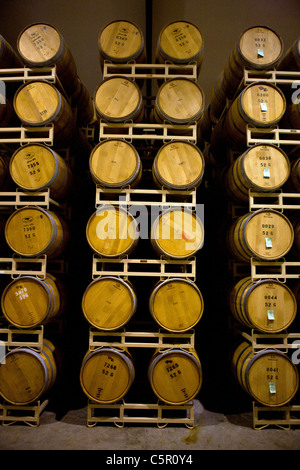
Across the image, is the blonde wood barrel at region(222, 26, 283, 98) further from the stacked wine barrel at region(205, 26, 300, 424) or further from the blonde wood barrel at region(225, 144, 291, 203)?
the blonde wood barrel at region(225, 144, 291, 203)

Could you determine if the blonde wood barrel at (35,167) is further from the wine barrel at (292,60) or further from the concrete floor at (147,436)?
the wine barrel at (292,60)

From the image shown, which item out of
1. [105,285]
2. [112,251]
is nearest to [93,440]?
[105,285]

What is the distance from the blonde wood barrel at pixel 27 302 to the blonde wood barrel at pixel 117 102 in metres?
2.25

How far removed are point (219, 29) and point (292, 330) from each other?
593cm

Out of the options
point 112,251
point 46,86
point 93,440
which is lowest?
point 93,440

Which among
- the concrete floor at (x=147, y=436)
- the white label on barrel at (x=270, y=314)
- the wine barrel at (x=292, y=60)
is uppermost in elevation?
the wine barrel at (x=292, y=60)

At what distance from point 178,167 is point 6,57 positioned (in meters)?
2.83

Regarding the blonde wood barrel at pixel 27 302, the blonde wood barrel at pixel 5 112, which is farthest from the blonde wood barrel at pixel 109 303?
the blonde wood barrel at pixel 5 112

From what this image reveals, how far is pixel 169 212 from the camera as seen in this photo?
3861 millimetres

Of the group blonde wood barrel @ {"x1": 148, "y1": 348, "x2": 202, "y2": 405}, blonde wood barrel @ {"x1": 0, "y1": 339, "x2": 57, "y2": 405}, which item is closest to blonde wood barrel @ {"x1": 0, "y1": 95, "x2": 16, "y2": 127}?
blonde wood barrel @ {"x1": 0, "y1": 339, "x2": 57, "y2": 405}

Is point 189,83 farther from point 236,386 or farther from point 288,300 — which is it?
point 236,386

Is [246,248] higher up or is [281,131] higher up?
[281,131]

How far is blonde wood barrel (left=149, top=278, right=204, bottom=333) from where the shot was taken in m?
3.76

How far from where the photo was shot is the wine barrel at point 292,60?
13.3 ft
